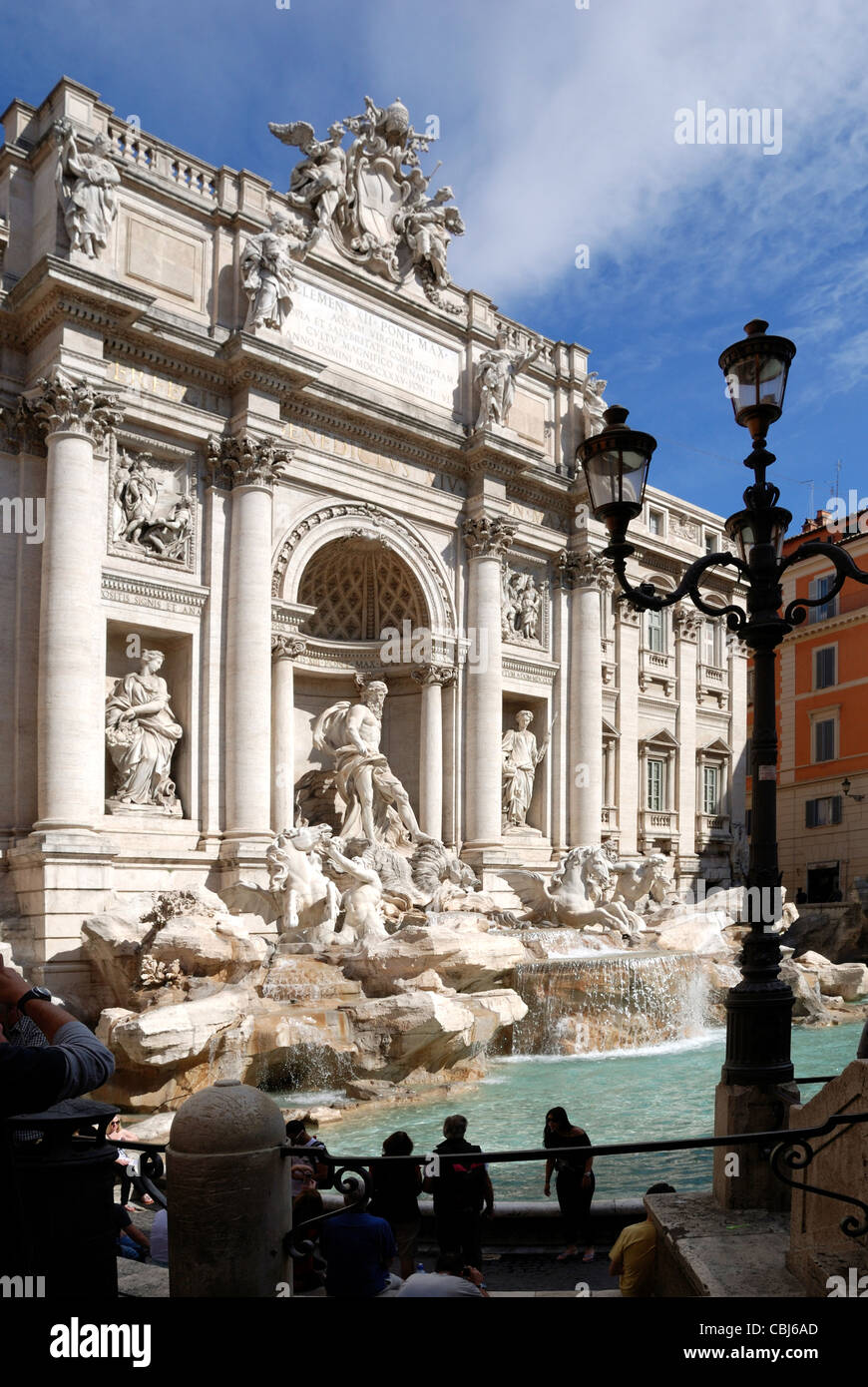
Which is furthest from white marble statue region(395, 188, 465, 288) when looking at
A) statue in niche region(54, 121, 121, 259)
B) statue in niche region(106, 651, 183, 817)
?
statue in niche region(106, 651, 183, 817)

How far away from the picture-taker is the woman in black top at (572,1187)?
670cm

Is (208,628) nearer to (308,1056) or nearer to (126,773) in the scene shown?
(126,773)

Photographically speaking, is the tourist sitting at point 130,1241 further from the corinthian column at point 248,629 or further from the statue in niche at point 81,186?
the statue in niche at point 81,186

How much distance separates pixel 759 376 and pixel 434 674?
16350 mm

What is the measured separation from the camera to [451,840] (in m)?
23.0

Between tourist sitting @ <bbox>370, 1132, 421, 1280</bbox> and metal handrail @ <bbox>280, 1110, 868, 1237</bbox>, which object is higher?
metal handrail @ <bbox>280, 1110, 868, 1237</bbox>

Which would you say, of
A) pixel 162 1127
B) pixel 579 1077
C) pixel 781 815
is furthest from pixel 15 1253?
pixel 781 815

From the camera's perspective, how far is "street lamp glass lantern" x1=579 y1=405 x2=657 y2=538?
678 centimetres

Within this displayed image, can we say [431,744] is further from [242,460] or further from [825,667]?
[825,667]

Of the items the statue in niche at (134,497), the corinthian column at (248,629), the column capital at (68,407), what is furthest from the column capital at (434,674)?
the column capital at (68,407)

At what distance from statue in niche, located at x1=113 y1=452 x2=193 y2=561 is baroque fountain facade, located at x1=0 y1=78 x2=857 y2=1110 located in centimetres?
6

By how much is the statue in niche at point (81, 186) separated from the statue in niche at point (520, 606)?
36.6 feet

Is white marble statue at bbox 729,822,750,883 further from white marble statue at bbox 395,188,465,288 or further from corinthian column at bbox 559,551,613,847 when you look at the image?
white marble statue at bbox 395,188,465,288

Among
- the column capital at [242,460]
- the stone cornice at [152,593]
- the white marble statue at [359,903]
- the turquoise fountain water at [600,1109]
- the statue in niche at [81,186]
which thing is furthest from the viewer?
the column capital at [242,460]
